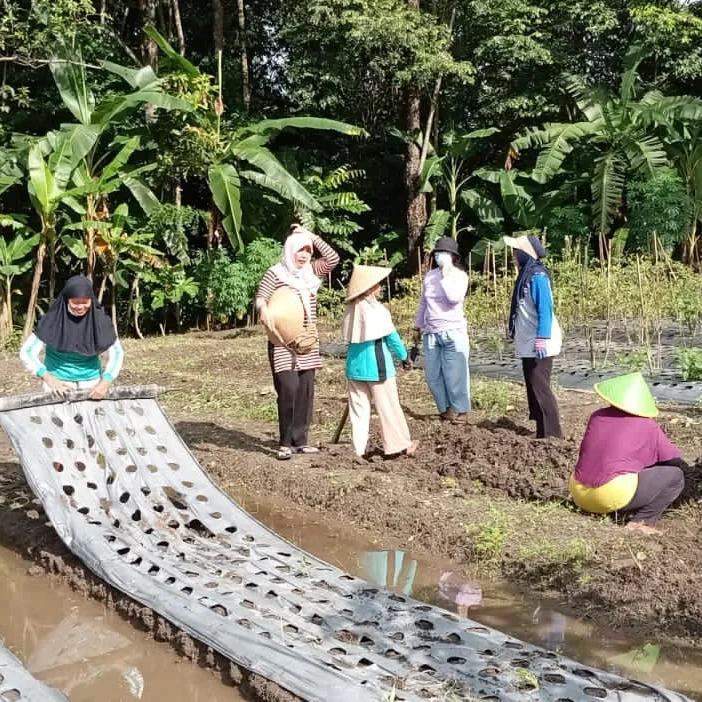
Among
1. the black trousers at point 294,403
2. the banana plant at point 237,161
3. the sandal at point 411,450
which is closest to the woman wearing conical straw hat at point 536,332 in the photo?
the sandal at point 411,450

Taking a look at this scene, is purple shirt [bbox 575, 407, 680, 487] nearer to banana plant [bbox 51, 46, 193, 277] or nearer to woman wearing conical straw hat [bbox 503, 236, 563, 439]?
woman wearing conical straw hat [bbox 503, 236, 563, 439]

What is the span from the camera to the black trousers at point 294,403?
598cm

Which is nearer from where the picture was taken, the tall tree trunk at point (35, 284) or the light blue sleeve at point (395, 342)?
the light blue sleeve at point (395, 342)

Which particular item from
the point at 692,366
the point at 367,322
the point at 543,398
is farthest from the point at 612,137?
the point at 367,322

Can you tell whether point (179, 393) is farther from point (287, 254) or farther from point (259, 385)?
point (287, 254)

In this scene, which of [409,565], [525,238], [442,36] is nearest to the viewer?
[409,565]

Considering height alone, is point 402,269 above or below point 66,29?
below

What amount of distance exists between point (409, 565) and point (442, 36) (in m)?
12.0

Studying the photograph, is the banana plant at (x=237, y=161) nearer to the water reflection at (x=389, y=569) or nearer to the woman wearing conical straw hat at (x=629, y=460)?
the water reflection at (x=389, y=569)

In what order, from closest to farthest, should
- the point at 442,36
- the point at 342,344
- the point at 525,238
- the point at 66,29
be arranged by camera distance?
the point at 525,238 < the point at 66,29 < the point at 342,344 < the point at 442,36

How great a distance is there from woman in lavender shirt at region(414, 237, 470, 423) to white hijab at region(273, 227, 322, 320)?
3.96 ft

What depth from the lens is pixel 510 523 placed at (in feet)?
15.1

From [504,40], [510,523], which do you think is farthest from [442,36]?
[510,523]

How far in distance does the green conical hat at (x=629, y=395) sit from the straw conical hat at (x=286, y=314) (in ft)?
7.10
